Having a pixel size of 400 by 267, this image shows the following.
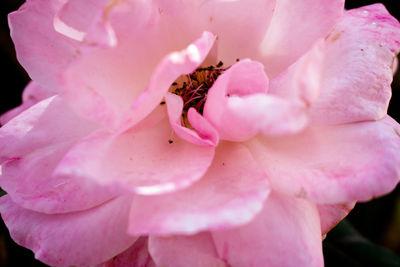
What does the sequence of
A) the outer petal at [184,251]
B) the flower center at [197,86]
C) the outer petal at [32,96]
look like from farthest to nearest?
the outer petal at [32,96] < the flower center at [197,86] < the outer petal at [184,251]

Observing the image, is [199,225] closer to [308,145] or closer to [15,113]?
[308,145]

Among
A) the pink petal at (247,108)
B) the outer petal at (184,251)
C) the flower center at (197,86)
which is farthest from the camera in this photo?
the flower center at (197,86)

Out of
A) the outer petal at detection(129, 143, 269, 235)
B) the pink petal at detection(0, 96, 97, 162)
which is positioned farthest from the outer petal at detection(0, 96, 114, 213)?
the outer petal at detection(129, 143, 269, 235)

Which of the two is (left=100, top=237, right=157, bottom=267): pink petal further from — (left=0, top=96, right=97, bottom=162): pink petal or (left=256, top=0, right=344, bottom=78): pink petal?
(left=256, top=0, right=344, bottom=78): pink petal

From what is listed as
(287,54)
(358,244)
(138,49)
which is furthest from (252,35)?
(358,244)

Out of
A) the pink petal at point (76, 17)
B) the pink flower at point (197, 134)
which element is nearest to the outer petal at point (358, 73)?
the pink flower at point (197, 134)

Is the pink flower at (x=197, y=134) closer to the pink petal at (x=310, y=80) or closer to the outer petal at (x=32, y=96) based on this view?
the pink petal at (x=310, y=80)
